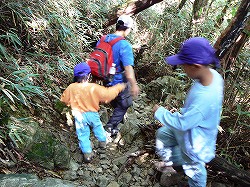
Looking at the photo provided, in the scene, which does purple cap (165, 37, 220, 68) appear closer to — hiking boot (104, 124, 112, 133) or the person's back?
the person's back

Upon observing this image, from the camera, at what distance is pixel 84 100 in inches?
131

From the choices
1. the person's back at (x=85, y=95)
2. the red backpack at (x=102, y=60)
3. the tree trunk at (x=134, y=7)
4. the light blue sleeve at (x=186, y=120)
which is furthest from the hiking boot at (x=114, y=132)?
the tree trunk at (x=134, y=7)

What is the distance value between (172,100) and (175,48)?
1508 millimetres

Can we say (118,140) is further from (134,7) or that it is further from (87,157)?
(134,7)

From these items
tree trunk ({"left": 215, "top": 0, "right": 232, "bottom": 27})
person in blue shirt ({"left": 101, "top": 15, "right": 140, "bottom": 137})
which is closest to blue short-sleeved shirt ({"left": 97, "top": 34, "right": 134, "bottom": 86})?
person in blue shirt ({"left": 101, "top": 15, "right": 140, "bottom": 137})

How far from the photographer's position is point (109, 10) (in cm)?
564

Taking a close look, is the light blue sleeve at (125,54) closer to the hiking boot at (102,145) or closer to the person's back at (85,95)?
the person's back at (85,95)

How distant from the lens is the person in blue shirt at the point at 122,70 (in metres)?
3.47

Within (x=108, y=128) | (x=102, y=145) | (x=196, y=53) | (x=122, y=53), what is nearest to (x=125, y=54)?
(x=122, y=53)

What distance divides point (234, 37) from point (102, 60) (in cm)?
188

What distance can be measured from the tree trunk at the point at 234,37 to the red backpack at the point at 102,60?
1494 mm

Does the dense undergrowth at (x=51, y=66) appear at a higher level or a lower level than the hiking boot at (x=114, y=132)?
higher

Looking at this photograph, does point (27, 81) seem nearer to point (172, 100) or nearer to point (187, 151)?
point (187, 151)

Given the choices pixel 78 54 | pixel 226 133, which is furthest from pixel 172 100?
pixel 78 54
